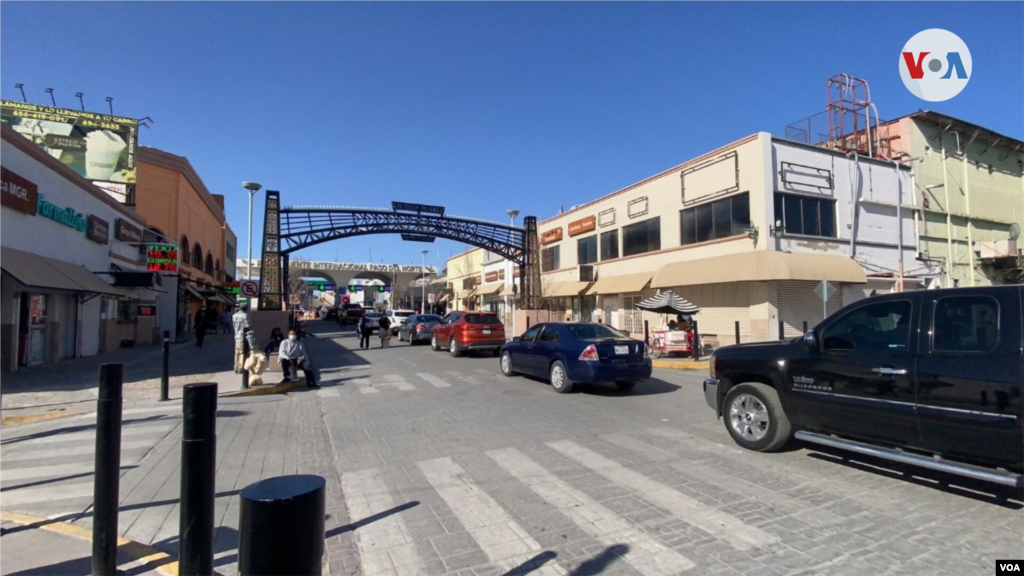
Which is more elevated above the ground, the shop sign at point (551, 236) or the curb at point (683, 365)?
the shop sign at point (551, 236)

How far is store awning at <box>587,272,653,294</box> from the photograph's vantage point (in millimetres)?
24688

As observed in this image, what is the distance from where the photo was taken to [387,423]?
27.2 feet

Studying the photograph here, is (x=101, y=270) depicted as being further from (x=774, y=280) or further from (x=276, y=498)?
(x=774, y=280)

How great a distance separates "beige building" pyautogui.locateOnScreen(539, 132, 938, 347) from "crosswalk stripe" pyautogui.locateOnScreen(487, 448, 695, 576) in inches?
528

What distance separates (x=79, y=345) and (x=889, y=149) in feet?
108

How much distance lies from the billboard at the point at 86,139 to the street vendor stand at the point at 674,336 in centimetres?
2295

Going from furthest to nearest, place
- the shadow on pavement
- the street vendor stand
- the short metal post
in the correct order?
the street vendor stand → the short metal post → the shadow on pavement

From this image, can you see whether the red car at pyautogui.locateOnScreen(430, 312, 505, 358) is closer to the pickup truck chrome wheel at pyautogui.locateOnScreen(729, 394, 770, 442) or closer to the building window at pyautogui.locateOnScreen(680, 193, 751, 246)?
the building window at pyautogui.locateOnScreen(680, 193, 751, 246)

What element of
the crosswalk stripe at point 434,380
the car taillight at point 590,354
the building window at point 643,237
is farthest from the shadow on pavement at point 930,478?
the building window at point 643,237

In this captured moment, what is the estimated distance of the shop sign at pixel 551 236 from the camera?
34062 millimetres

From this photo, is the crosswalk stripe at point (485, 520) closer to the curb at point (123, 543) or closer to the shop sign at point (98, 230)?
the curb at point (123, 543)

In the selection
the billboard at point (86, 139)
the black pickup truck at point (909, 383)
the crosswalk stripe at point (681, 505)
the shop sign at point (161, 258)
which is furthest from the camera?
the billboard at point (86, 139)

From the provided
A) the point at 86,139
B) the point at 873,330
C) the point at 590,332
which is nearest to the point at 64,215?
the point at 86,139

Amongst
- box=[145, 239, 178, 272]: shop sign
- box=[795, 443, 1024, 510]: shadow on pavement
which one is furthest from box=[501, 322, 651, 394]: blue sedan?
box=[145, 239, 178, 272]: shop sign
